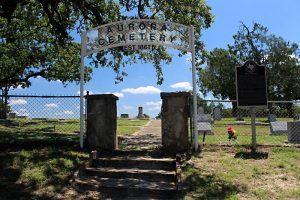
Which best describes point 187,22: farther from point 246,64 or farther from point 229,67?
point 229,67

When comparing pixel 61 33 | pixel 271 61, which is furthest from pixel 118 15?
pixel 271 61

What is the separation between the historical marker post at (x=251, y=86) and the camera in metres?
10.5

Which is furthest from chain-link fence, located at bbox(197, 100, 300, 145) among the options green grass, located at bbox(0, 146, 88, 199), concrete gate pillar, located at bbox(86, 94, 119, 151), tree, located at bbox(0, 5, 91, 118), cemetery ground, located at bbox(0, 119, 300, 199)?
tree, located at bbox(0, 5, 91, 118)

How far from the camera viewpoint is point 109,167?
904cm

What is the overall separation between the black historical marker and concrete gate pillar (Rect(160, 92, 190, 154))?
1.66 meters

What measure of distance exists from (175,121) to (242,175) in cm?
260

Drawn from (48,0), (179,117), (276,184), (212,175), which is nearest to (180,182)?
(212,175)

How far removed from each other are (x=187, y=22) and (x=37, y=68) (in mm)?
17065

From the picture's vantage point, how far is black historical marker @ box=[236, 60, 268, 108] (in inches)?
415

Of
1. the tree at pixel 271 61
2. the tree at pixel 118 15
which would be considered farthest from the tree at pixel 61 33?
the tree at pixel 271 61

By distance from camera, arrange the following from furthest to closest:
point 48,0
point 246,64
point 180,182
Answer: point 48,0, point 246,64, point 180,182

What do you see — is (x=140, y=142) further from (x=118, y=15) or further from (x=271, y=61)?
(x=271, y=61)

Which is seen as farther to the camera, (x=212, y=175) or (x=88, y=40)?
(x=88, y=40)

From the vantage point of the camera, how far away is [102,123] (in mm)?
10328
